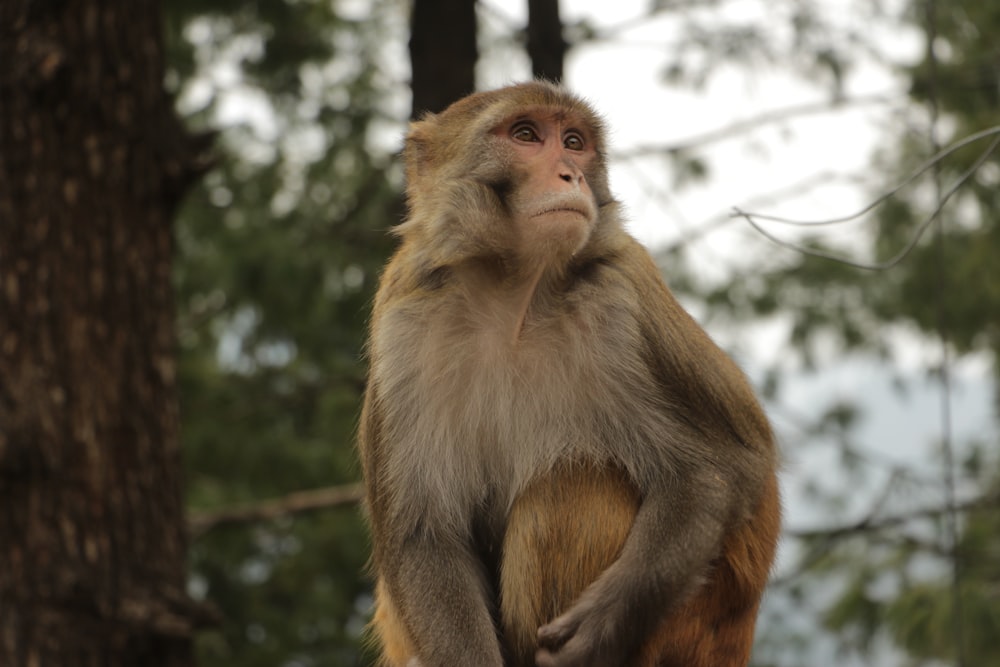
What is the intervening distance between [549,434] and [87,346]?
11.1 ft

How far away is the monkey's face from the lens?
12.8 ft

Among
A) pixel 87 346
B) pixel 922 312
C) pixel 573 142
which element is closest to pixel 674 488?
pixel 573 142

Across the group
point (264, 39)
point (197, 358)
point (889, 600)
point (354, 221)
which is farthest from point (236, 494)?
point (889, 600)

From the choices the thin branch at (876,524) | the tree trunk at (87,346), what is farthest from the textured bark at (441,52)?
the thin branch at (876,524)

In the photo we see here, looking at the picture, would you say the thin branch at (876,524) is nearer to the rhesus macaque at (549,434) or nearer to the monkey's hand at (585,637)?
the rhesus macaque at (549,434)

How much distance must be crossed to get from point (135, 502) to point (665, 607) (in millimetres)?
3534

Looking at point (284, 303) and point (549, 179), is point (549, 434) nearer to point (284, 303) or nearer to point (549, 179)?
point (549, 179)

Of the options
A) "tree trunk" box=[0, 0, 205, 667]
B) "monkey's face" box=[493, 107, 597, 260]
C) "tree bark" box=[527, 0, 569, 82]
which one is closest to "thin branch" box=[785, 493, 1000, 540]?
"tree bark" box=[527, 0, 569, 82]

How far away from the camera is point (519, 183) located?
4059 mm

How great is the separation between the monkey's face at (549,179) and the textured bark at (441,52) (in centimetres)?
290

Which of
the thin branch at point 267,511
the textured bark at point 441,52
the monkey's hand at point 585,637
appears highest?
the textured bark at point 441,52

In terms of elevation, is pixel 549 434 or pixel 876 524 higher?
pixel 549 434

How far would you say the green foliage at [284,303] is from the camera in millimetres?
9773

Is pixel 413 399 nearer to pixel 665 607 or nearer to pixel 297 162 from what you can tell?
pixel 665 607
